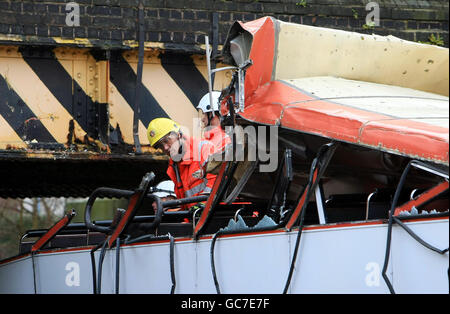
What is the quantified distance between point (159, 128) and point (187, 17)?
3.05 feet

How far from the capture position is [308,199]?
3.96 m

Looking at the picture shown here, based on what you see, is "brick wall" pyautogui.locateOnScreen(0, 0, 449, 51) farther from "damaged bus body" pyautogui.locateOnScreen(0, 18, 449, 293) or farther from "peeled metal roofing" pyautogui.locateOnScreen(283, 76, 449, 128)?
"peeled metal roofing" pyautogui.locateOnScreen(283, 76, 449, 128)

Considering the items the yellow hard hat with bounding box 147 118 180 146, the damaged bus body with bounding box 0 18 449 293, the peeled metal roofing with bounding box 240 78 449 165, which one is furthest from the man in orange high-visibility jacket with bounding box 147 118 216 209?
the peeled metal roofing with bounding box 240 78 449 165

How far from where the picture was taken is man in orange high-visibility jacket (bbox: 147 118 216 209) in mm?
6453

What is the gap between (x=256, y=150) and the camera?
15.3 ft

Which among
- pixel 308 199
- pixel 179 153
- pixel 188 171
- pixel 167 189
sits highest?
pixel 308 199

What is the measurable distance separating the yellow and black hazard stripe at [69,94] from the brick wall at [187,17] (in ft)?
0.55

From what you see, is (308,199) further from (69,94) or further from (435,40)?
(435,40)

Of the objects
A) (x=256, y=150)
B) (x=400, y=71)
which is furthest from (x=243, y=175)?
(x=400, y=71)

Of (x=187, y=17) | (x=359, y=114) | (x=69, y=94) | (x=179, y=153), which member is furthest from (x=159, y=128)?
(x=359, y=114)

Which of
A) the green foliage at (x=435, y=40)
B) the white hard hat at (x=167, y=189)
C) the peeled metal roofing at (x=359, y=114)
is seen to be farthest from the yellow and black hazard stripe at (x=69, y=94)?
the peeled metal roofing at (x=359, y=114)

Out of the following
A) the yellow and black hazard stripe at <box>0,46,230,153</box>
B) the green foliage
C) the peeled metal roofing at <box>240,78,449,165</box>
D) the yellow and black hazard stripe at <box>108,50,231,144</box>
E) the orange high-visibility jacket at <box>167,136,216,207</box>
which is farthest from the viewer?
the green foliage

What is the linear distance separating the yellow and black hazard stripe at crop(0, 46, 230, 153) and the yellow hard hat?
0.31 meters

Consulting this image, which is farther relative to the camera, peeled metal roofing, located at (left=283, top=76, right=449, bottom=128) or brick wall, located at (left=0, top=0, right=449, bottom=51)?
brick wall, located at (left=0, top=0, right=449, bottom=51)
